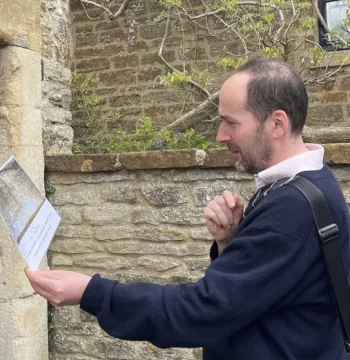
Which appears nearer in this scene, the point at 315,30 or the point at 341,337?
the point at 341,337

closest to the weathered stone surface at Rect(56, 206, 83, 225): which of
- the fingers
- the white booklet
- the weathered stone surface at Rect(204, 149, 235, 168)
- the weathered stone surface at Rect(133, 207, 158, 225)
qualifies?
the weathered stone surface at Rect(133, 207, 158, 225)

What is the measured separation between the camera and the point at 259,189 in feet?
5.78

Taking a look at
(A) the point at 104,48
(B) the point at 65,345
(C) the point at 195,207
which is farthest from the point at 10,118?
(A) the point at 104,48

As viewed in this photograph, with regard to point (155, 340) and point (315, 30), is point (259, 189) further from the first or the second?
point (315, 30)

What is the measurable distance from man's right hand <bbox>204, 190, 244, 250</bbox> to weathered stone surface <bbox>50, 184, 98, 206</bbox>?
7.70 ft

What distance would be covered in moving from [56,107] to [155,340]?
11.1 feet

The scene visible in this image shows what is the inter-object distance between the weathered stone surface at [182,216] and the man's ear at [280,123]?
7.21ft

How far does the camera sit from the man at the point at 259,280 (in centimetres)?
154

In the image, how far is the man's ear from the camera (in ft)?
5.48

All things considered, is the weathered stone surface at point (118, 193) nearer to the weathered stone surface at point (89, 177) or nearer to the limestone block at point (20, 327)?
the weathered stone surface at point (89, 177)

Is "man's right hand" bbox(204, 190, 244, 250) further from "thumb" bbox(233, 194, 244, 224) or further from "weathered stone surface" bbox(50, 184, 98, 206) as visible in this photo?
"weathered stone surface" bbox(50, 184, 98, 206)

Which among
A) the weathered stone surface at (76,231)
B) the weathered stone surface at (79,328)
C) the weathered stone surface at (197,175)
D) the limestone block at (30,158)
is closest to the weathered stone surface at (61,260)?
the weathered stone surface at (76,231)

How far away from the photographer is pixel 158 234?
3988mm

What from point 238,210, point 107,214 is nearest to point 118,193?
point 107,214
